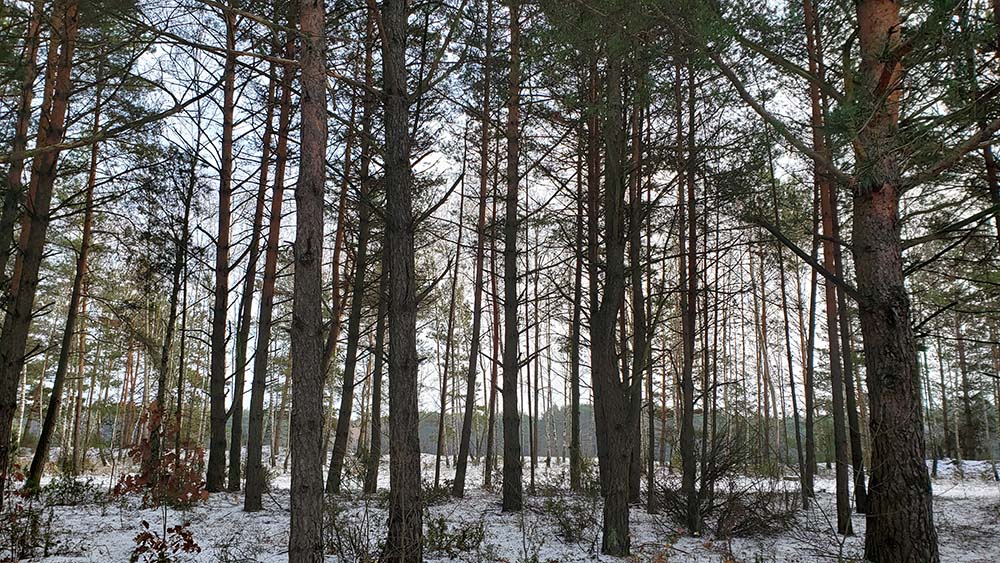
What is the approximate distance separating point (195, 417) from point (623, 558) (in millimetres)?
25238

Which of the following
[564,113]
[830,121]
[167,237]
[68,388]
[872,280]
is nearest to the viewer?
[830,121]

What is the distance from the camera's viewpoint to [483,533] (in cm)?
582

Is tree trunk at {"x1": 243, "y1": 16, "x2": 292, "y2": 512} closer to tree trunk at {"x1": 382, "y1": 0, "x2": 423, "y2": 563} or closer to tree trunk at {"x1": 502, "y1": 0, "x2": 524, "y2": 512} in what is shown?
tree trunk at {"x1": 502, "y1": 0, "x2": 524, "y2": 512}

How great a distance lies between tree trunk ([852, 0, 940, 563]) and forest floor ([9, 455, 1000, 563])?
569 millimetres

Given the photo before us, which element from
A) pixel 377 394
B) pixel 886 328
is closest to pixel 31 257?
pixel 377 394

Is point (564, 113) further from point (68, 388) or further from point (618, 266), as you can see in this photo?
point (68, 388)

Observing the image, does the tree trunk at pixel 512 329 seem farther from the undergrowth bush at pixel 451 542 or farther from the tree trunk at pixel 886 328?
the tree trunk at pixel 886 328

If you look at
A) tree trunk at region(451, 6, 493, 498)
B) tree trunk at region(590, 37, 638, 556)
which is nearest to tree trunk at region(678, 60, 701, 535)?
tree trunk at region(590, 37, 638, 556)

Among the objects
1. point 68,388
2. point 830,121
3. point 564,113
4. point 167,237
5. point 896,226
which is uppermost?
point 564,113

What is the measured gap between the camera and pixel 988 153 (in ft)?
23.1

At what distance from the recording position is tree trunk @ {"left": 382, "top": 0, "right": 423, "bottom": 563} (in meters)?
4.11

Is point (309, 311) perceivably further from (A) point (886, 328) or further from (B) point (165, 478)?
(B) point (165, 478)

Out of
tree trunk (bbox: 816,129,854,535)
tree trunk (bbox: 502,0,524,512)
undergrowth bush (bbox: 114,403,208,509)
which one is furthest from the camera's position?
tree trunk (bbox: 502,0,524,512)

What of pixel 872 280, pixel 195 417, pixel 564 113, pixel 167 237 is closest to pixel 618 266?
pixel 872 280
